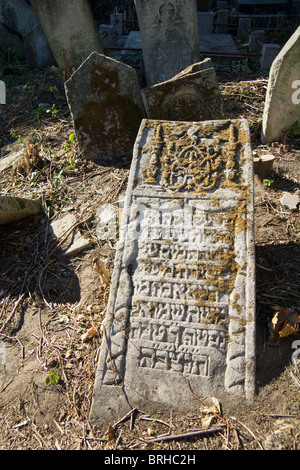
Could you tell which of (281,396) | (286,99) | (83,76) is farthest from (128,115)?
(281,396)

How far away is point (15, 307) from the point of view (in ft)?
10.7

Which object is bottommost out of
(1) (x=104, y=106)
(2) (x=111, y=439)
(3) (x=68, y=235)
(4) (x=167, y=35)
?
(2) (x=111, y=439)

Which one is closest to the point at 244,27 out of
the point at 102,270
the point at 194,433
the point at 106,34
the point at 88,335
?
the point at 106,34

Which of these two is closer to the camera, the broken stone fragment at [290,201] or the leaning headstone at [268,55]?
the broken stone fragment at [290,201]

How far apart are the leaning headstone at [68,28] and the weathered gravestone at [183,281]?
4060 millimetres

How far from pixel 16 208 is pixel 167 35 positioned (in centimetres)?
362

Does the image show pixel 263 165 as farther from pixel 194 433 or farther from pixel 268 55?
pixel 268 55

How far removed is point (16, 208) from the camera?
147 inches

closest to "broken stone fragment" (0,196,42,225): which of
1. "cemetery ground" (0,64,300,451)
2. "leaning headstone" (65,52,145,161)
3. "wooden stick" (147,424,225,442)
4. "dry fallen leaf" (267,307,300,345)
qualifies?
"cemetery ground" (0,64,300,451)

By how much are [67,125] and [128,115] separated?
4.03 feet

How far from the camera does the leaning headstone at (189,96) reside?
4.10 meters

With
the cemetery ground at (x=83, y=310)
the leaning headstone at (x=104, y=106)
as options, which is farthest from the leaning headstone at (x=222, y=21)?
the leaning headstone at (x=104, y=106)

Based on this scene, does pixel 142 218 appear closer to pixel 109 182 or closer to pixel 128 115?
pixel 109 182

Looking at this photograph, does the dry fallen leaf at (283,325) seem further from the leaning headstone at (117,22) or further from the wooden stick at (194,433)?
the leaning headstone at (117,22)
